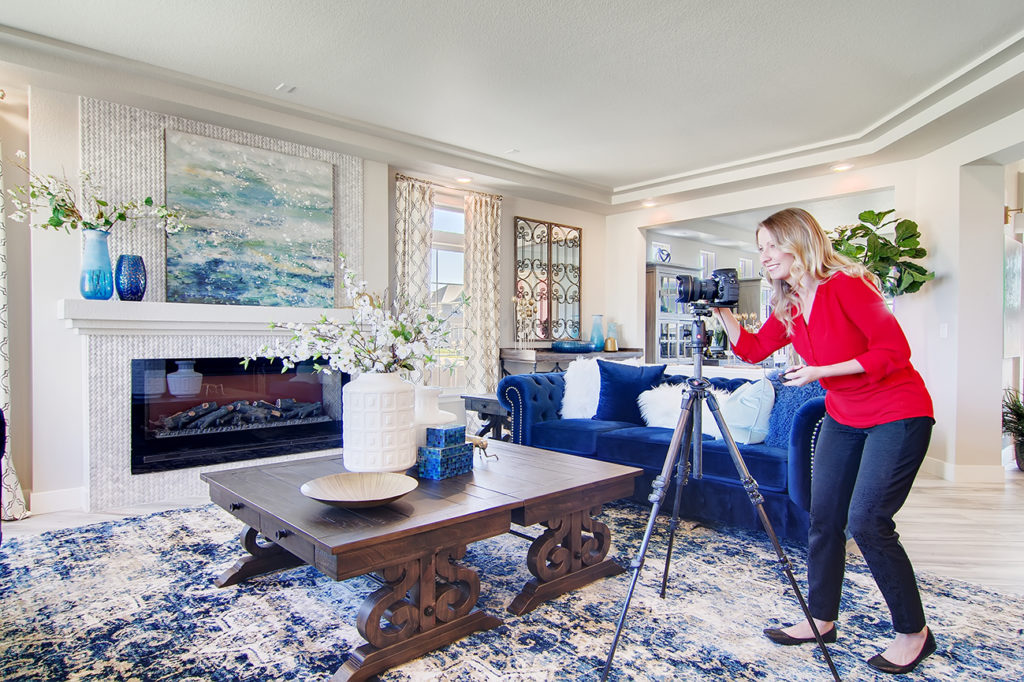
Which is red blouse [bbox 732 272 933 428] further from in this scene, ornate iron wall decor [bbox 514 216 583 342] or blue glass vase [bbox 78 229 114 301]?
ornate iron wall decor [bbox 514 216 583 342]

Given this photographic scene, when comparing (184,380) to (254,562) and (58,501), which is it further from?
(254,562)

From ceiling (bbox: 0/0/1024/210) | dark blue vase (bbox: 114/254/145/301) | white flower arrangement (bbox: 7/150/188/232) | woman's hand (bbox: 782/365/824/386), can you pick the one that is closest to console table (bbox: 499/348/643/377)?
ceiling (bbox: 0/0/1024/210)

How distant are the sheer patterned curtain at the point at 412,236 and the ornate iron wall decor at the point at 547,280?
1.14m

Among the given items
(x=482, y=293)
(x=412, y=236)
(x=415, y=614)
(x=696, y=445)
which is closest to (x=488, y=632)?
(x=415, y=614)

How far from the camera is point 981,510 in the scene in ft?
11.4

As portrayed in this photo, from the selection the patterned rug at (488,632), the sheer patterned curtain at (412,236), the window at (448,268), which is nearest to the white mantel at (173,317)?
the sheer patterned curtain at (412,236)

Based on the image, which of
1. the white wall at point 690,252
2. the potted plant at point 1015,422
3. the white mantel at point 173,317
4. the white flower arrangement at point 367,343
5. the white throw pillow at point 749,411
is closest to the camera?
the white flower arrangement at point 367,343

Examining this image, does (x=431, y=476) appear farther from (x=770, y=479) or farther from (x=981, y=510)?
(x=981, y=510)

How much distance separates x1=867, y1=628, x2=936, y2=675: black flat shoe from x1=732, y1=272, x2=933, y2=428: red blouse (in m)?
0.67

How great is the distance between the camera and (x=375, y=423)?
2.10m

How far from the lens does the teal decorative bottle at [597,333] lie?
6418mm

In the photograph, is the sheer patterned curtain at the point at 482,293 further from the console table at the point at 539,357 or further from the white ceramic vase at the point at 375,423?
the white ceramic vase at the point at 375,423

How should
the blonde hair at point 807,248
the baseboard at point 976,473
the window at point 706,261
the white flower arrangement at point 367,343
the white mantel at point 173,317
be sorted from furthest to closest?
the window at point 706,261, the baseboard at point 976,473, the white mantel at point 173,317, the white flower arrangement at point 367,343, the blonde hair at point 807,248

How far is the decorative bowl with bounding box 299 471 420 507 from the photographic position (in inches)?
70.1
